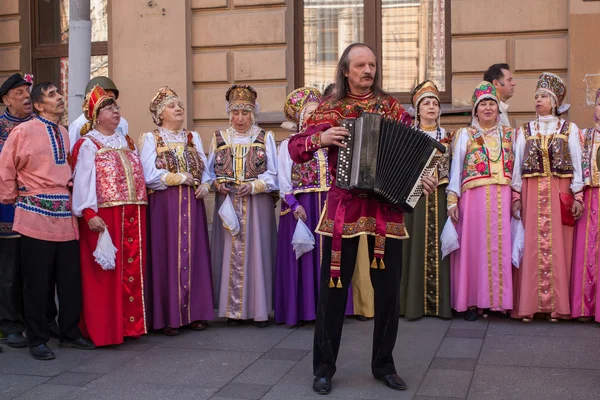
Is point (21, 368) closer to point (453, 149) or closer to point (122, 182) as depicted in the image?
point (122, 182)

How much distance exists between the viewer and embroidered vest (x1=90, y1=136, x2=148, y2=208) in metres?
6.46

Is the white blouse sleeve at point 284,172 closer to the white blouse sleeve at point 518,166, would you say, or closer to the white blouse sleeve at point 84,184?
the white blouse sleeve at point 84,184

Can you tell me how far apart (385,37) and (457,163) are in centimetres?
367

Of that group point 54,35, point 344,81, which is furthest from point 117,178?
point 54,35

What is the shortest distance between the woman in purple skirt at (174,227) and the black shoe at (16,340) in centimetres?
97

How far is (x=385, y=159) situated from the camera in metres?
4.84

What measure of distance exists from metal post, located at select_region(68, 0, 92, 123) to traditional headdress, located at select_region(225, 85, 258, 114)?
3.96ft

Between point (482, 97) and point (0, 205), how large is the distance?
388cm

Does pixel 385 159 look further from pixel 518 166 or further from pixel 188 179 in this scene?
pixel 518 166

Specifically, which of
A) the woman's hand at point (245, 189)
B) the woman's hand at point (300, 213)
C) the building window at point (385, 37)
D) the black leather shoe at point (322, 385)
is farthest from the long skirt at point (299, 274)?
the building window at point (385, 37)

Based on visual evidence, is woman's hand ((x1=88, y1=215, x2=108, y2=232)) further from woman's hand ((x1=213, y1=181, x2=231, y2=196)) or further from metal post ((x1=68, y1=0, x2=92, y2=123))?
metal post ((x1=68, y1=0, x2=92, y2=123))

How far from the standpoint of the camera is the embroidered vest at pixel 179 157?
271 inches

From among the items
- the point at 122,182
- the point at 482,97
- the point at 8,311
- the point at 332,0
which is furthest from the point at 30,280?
the point at 332,0

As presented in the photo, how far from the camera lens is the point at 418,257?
7.27 m
